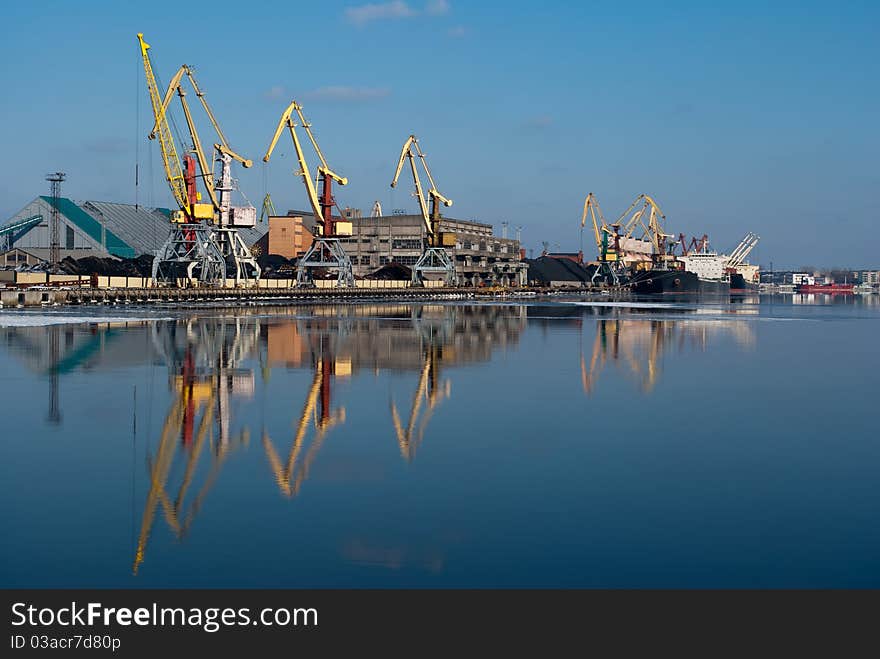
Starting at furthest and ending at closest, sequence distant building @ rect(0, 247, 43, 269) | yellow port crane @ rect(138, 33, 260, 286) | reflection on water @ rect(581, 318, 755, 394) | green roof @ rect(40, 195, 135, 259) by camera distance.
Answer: green roof @ rect(40, 195, 135, 259) < distant building @ rect(0, 247, 43, 269) < yellow port crane @ rect(138, 33, 260, 286) < reflection on water @ rect(581, 318, 755, 394)

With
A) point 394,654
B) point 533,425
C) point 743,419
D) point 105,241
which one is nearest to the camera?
point 394,654

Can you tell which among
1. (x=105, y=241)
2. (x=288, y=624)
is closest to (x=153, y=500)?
(x=288, y=624)

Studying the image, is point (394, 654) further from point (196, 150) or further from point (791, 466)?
point (196, 150)

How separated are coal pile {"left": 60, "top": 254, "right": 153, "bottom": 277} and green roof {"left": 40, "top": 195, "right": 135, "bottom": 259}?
1597cm

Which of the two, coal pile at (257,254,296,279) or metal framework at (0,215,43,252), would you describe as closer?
metal framework at (0,215,43,252)

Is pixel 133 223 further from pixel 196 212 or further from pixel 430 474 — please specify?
pixel 430 474

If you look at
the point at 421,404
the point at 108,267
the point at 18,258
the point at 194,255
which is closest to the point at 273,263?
the point at 108,267

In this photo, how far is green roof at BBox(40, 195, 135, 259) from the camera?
6658 inches

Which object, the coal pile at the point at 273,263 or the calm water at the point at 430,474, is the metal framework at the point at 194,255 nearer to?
the coal pile at the point at 273,263

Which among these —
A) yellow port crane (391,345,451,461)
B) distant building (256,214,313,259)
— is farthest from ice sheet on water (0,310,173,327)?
distant building (256,214,313,259)

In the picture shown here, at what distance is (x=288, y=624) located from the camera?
9.20 meters

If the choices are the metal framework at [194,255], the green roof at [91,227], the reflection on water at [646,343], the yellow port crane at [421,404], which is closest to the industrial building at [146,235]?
the green roof at [91,227]

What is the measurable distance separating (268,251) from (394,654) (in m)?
192

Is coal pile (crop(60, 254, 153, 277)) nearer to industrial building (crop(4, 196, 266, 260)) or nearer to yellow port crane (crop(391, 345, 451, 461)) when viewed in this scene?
industrial building (crop(4, 196, 266, 260))
